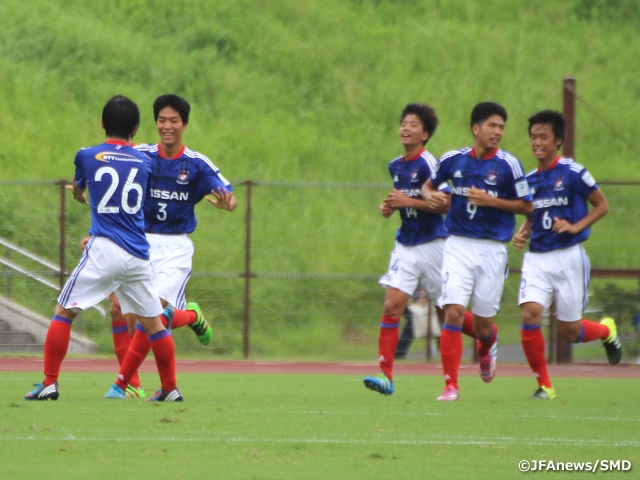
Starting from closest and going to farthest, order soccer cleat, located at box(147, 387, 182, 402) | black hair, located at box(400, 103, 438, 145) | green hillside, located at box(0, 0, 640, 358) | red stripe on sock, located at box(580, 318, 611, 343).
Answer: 1. soccer cleat, located at box(147, 387, 182, 402)
2. black hair, located at box(400, 103, 438, 145)
3. red stripe on sock, located at box(580, 318, 611, 343)
4. green hillside, located at box(0, 0, 640, 358)

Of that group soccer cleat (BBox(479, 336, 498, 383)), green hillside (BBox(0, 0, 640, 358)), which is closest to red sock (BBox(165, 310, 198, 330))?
soccer cleat (BBox(479, 336, 498, 383))

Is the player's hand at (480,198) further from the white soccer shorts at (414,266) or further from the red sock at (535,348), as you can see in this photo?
the red sock at (535,348)

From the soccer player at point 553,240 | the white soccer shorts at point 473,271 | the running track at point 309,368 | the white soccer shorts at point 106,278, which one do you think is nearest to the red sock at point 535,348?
the soccer player at point 553,240

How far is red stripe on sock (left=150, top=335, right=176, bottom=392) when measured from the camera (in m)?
7.43

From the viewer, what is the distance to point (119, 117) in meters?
7.30

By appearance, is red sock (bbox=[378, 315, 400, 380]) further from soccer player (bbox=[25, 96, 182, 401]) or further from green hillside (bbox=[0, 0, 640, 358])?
green hillside (bbox=[0, 0, 640, 358])

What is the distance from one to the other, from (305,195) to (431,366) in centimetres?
401

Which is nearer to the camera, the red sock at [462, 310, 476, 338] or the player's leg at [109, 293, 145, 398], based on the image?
the player's leg at [109, 293, 145, 398]

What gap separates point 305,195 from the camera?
54.6 feet

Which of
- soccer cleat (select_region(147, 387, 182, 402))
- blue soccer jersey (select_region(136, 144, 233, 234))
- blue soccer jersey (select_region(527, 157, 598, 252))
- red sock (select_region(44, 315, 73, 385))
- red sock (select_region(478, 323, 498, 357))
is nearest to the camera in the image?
red sock (select_region(44, 315, 73, 385))

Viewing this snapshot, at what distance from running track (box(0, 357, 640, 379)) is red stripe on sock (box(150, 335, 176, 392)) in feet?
14.3

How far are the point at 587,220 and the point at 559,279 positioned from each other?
1.81 ft

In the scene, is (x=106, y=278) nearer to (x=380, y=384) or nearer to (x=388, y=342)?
(x=380, y=384)

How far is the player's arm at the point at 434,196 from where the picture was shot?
8344mm
